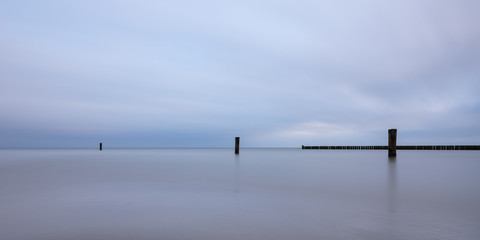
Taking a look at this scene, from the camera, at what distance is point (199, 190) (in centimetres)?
816

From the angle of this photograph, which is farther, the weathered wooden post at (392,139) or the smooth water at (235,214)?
the weathered wooden post at (392,139)

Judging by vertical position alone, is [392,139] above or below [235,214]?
above

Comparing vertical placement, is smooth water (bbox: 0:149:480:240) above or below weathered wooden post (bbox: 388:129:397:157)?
below

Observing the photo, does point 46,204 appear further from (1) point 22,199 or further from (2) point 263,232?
(2) point 263,232

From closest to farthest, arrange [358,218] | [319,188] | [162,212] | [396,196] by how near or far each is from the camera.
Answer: [358,218] → [162,212] → [396,196] → [319,188]

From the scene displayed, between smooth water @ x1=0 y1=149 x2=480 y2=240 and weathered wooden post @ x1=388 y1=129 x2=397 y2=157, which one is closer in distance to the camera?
smooth water @ x1=0 y1=149 x2=480 y2=240

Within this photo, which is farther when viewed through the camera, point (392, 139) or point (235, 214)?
point (392, 139)

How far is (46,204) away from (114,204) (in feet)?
4.94

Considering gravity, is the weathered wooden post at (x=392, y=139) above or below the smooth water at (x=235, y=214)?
above

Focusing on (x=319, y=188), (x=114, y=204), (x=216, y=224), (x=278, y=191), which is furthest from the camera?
(x=319, y=188)

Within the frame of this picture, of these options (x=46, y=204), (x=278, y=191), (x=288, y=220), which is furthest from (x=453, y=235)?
(x=46, y=204)

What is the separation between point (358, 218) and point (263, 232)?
1.96m

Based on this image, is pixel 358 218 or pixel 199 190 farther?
pixel 199 190

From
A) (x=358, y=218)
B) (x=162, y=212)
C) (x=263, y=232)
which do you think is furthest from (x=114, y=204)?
(x=358, y=218)
